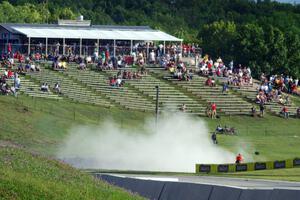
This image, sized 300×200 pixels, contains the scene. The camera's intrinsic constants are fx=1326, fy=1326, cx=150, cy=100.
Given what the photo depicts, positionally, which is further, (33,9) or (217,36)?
(33,9)

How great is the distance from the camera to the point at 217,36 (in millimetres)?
153250

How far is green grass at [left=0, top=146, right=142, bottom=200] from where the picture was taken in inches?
1447

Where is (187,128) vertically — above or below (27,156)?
below

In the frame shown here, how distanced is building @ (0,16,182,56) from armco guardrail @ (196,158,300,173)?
39.1 m

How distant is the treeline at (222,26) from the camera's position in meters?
132

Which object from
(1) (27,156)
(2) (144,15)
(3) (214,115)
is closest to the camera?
(1) (27,156)

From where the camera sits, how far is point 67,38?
113688mm

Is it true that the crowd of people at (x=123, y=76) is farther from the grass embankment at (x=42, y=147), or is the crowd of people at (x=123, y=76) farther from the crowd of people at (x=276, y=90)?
the crowd of people at (x=276, y=90)

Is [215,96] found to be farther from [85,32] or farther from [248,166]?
[248,166]

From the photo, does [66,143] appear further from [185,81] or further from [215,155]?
[185,81]

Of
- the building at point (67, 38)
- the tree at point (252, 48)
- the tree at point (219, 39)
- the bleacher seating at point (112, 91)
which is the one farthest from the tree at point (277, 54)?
the bleacher seating at point (112, 91)

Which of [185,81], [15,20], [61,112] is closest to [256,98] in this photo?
[185,81]

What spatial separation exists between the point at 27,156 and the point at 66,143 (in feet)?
127

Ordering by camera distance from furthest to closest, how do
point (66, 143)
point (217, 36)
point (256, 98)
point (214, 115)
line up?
point (217, 36) → point (256, 98) → point (214, 115) → point (66, 143)
